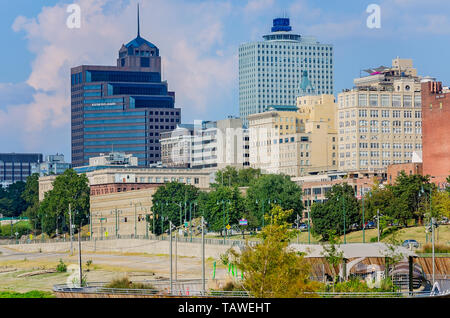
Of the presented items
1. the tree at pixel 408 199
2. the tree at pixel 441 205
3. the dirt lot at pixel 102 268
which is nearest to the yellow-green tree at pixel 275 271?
the dirt lot at pixel 102 268

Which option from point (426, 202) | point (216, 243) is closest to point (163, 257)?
point (216, 243)

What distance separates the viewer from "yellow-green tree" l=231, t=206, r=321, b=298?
6856 cm

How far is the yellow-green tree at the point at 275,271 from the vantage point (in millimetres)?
68562

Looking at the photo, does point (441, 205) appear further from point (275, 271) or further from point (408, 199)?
point (275, 271)

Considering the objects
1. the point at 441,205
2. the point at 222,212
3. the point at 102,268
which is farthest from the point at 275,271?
the point at 222,212

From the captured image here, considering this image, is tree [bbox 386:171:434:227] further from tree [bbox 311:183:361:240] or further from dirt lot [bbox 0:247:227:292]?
dirt lot [bbox 0:247:227:292]

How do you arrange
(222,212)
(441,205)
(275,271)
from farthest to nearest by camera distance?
(222,212) → (441,205) → (275,271)

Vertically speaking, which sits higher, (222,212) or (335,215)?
(222,212)

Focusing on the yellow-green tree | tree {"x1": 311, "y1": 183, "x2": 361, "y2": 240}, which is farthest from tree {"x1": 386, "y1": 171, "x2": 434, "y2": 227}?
the yellow-green tree

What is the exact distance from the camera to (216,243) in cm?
16188

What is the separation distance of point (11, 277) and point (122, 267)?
16.3 meters

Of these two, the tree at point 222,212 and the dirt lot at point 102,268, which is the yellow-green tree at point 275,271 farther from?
the tree at point 222,212

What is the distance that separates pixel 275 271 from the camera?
71500mm
